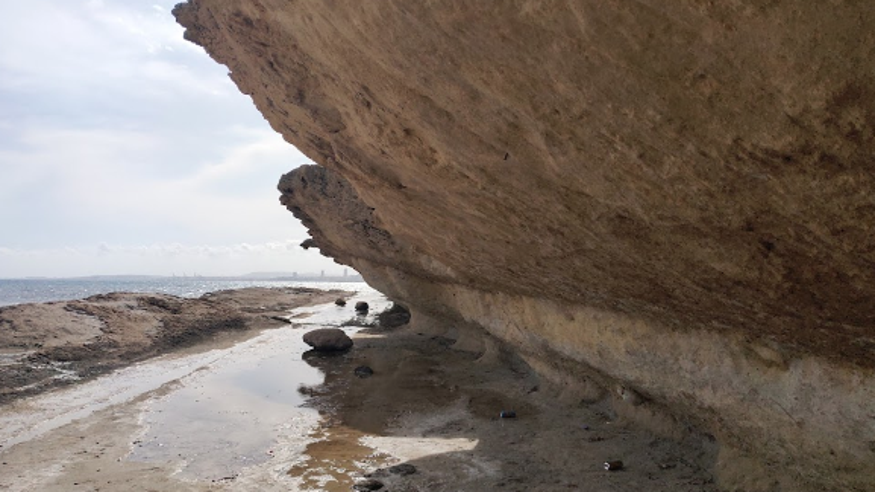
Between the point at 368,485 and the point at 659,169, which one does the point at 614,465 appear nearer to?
the point at 368,485

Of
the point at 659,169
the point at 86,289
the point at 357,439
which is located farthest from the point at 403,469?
the point at 86,289

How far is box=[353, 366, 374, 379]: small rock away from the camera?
13.9 m

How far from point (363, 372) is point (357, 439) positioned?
5241mm

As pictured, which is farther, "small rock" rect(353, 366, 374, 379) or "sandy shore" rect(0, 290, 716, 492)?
"small rock" rect(353, 366, 374, 379)

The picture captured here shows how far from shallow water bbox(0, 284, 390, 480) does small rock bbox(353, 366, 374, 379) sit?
1020 millimetres

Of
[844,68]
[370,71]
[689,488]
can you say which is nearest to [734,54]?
[844,68]

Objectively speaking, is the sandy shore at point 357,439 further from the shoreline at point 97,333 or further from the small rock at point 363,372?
the shoreline at point 97,333

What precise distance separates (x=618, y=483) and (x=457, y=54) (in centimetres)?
495

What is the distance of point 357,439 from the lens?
29.0ft

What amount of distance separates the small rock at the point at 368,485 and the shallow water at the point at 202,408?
1.82 metres

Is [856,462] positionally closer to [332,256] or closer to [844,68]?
[844,68]

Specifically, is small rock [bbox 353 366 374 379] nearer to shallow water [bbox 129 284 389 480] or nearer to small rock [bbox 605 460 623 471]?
shallow water [bbox 129 284 389 480]

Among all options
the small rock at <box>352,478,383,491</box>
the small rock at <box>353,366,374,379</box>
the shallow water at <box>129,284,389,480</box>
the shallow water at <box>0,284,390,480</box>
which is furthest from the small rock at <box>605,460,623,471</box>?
the small rock at <box>353,366,374,379</box>

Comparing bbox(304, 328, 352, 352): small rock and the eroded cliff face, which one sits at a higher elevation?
the eroded cliff face
